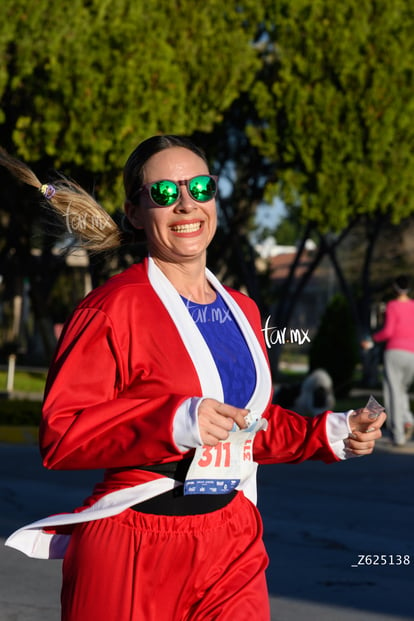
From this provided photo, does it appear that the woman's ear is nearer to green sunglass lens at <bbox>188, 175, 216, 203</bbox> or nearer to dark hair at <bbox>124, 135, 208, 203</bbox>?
dark hair at <bbox>124, 135, 208, 203</bbox>

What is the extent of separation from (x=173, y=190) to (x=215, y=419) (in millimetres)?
697

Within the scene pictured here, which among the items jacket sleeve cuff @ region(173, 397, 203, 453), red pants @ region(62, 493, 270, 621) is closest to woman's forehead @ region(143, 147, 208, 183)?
jacket sleeve cuff @ region(173, 397, 203, 453)

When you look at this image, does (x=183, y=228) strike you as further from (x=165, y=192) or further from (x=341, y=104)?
(x=341, y=104)

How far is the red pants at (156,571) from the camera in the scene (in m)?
2.91

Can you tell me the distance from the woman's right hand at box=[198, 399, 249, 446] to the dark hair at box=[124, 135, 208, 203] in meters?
0.74

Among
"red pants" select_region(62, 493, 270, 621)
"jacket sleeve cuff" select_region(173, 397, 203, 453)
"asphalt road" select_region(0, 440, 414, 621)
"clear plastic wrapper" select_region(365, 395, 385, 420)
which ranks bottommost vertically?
"asphalt road" select_region(0, 440, 414, 621)

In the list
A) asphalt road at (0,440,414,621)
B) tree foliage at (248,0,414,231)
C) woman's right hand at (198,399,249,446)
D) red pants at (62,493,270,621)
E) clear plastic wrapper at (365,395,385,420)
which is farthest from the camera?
tree foliage at (248,0,414,231)

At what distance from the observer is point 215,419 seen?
2760 mm

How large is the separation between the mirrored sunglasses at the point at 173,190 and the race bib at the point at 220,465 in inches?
24.9

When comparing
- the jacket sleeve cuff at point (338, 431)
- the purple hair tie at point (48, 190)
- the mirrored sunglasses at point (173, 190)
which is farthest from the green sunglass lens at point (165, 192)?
the jacket sleeve cuff at point (338, 431)

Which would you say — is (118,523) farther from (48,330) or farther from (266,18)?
(48,330)

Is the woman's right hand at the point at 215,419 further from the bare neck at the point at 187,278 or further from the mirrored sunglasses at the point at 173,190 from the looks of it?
the mirrored sunglasses at the point at 173,190

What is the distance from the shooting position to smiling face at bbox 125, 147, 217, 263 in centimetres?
316

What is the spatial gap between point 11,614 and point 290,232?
383 feet
